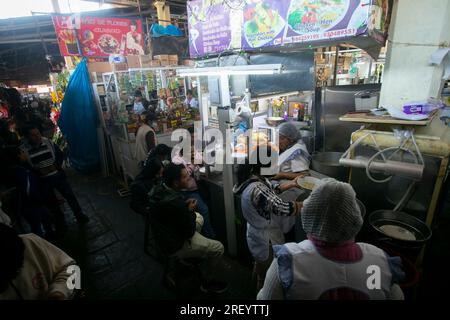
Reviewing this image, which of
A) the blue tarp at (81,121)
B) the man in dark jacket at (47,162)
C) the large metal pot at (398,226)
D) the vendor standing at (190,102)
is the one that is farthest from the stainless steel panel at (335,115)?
the blue tarp at (81,121)

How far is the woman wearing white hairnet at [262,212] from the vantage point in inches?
93.0

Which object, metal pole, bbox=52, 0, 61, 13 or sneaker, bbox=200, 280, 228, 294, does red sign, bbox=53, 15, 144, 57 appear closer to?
metal pole, bbox=52, 0, 61, 13

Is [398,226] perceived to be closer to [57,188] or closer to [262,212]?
[262,212]

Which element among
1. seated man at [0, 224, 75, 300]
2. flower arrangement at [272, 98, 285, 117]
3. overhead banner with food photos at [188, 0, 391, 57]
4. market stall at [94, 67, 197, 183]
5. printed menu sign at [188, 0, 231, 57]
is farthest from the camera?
flower arrangement at [272, 98, 285, 117]

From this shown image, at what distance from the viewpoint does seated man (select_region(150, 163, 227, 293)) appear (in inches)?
102

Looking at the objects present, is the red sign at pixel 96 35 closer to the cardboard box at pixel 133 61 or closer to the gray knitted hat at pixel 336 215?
the cardboard box at pixel 133 61

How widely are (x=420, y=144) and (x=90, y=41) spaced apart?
8.54 m

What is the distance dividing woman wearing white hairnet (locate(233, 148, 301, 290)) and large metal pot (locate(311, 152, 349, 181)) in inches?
38.0

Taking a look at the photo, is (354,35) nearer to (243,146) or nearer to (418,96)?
(418,96)

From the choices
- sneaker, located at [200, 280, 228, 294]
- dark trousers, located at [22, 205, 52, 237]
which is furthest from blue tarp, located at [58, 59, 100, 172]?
sneaker, located at [200, 280, 228, 294]

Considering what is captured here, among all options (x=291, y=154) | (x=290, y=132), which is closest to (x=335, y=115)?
(x=290, y=132)

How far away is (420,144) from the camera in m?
2.41

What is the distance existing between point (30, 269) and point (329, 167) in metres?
3.49
